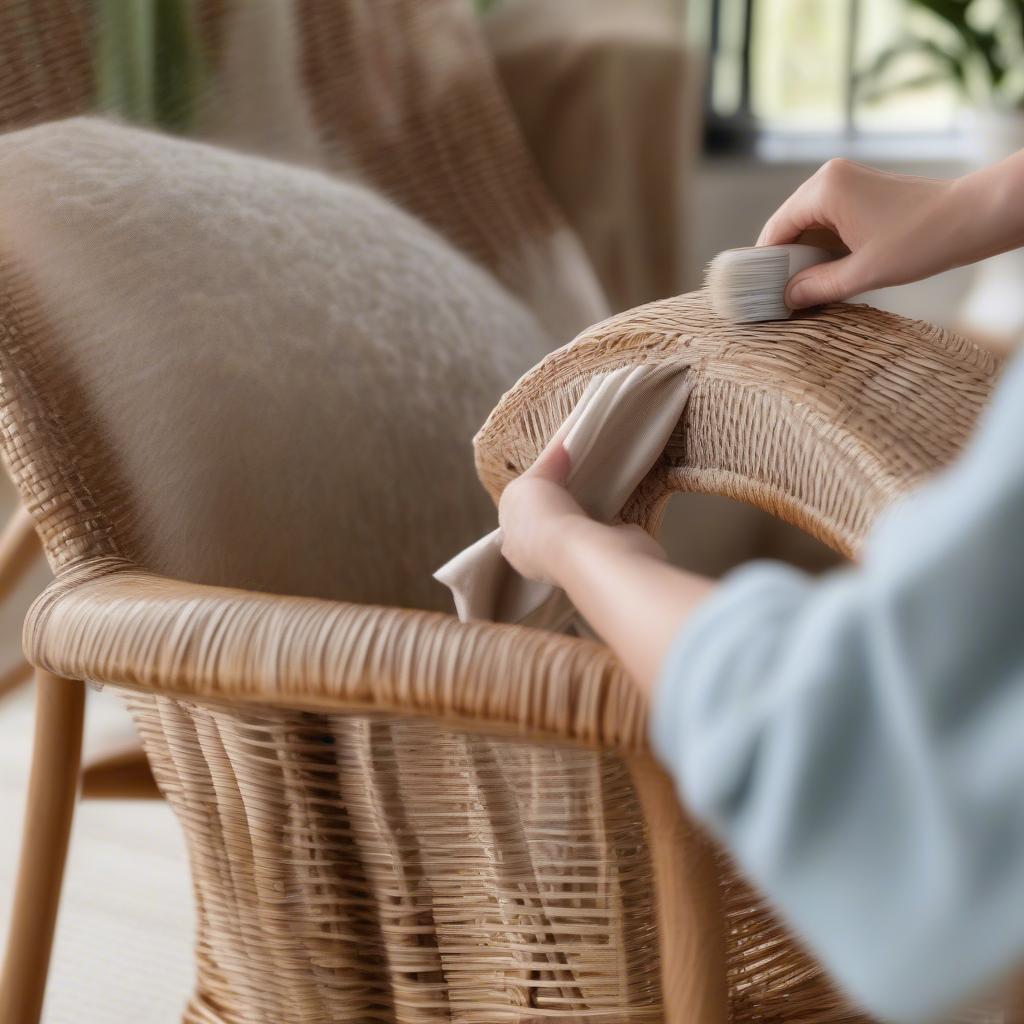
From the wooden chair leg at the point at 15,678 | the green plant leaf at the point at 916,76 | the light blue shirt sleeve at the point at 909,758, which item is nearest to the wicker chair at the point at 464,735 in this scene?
the light blue shirt sleeve at the point at 909,758

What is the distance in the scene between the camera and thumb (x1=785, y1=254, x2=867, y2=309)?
62 centimetres

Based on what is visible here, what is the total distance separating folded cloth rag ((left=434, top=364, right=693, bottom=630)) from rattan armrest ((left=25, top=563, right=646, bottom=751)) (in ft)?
0.47

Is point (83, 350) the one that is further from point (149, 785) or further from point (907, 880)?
point (907, 880)

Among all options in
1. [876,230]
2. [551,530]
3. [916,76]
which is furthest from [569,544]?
[916,76]

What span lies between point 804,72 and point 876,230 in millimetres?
2081

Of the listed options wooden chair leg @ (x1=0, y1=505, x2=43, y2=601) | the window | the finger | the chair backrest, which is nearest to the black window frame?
the window

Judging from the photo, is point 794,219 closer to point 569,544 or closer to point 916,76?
point 569,544

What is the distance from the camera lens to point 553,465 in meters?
0.57

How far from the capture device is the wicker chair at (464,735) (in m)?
0.46

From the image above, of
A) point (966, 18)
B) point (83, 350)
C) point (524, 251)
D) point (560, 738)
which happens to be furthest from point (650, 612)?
point (966, 18)

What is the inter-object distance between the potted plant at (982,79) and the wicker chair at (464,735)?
46.8 inches

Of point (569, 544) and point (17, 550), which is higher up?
point (569, 544)

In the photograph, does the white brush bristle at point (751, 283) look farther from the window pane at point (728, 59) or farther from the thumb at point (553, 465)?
the window pane at point (728, 59)

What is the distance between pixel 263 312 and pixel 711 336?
0.32 metres
